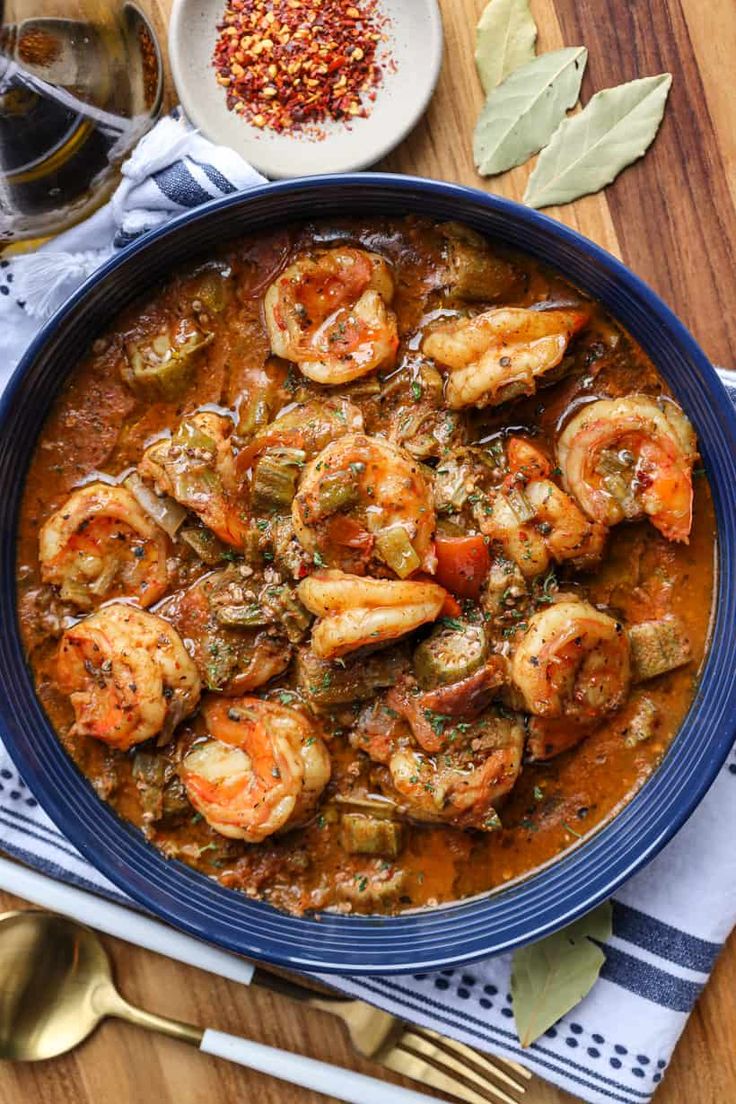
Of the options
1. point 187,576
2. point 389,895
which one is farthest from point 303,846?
point 187,576

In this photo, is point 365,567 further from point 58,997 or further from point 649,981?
point 58,997

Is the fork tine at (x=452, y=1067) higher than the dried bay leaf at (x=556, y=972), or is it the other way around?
the dried bay leaf at (x=556, y=972)

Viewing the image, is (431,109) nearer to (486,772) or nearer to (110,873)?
(486,772)

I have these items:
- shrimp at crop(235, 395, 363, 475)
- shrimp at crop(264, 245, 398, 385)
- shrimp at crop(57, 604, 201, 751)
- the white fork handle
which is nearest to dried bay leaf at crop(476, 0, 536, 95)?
shrimp at crop(264, 245, 398, 385)

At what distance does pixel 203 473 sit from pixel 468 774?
4.42 ft

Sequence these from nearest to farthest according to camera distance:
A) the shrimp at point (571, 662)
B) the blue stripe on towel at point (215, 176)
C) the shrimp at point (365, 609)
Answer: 1. the shrimp at point (365, 609)
2. the shrimp at point (571, 662)
3. the blue stripe on towel at point (215, 176)

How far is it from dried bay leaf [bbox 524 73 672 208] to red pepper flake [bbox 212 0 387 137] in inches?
28.5

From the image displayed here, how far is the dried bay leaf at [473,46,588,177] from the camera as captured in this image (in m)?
3.87

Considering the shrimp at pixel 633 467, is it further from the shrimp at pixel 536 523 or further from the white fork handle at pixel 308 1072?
the white fork handle at pixel 308 1072

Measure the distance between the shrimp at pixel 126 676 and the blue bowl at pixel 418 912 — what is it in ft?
0.93

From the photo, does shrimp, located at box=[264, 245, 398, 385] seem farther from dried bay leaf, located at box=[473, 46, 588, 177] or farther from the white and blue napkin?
dried bay leaf, located at box=[473, 46, 588, 177]

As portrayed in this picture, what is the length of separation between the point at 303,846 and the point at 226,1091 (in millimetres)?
1230

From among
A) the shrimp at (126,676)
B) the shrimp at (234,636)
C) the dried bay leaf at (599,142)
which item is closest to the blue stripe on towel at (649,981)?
the shrimp at (234,636)

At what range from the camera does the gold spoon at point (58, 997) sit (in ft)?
13.2
